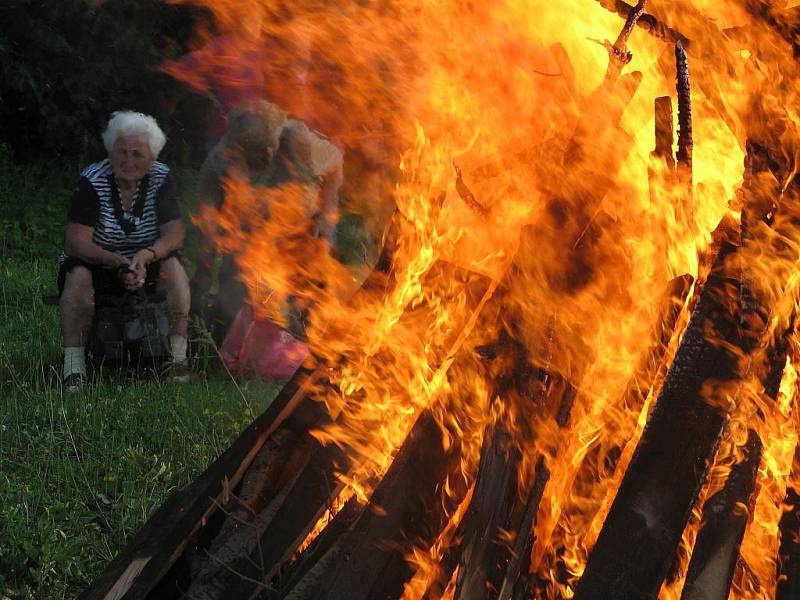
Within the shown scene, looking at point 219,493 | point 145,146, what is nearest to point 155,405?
point 145,146

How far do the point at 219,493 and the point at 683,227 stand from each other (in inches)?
61.2

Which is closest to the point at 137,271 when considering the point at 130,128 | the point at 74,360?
the point at 74,360

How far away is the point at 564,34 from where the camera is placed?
3.49 meters

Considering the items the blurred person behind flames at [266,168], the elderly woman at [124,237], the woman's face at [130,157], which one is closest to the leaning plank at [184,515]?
the elderly woman at [124,237]

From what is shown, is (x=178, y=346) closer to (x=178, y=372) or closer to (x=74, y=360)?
(x=178, y=372)

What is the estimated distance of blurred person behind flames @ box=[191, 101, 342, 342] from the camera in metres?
8.09

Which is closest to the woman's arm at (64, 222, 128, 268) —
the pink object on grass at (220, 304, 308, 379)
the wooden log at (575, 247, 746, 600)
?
the pink object on grass at (220, 304, 308, 379)

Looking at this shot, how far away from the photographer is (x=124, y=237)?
7.65m

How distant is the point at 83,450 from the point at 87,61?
32.0ft

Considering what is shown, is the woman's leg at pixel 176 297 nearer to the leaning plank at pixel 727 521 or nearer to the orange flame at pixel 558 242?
the orange flame at pixel 558 242

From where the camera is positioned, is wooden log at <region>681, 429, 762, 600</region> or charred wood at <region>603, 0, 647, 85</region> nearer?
wooden log at <region>681, 429, 762, 600</region>

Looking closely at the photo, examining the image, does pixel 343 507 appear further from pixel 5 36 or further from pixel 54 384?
pixel 5 36

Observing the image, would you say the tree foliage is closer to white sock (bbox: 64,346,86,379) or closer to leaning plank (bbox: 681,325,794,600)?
white sock (bbox: 64,346,86,379)

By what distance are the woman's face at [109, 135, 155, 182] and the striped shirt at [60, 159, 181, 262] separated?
7 cm
